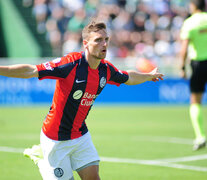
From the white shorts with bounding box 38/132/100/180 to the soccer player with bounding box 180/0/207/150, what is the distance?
477cm

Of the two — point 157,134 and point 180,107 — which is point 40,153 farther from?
point 180,107

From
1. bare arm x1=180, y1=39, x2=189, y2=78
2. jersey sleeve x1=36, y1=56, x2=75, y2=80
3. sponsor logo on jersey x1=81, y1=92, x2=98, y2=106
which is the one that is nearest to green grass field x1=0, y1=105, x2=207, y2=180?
bare arm x1=180, y1=39, x2=189, y2=78

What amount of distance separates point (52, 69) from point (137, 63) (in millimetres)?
14671

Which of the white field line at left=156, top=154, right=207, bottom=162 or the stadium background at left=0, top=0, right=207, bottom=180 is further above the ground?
the white field line at left=156, top=154, right=207, bottom=162

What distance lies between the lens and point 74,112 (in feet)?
18.5

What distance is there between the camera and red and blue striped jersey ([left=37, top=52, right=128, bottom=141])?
546cm

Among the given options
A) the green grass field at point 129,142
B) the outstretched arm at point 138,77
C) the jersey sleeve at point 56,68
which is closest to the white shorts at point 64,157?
the jersey sleeve at point 56,68

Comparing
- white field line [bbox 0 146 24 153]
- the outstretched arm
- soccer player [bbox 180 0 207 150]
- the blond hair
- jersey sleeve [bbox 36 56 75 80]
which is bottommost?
white field line [bbox 0 146 24 153]

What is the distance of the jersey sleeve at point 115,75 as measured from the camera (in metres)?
5.97

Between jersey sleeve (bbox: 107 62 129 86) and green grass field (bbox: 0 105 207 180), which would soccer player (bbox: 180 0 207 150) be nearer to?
green grass field (bbox: 0 105 207 180)

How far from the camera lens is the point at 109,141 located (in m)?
11.4

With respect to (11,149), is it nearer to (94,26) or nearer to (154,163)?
(154,163)

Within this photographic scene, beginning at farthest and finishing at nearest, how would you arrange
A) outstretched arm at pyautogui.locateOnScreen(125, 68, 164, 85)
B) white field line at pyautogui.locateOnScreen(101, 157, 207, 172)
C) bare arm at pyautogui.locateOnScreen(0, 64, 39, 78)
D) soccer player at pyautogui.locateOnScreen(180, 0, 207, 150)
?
soccer player at pyautogui.locateOnScreen(180, 0, 207, 150) → white field line at pyautogui.locateOnScreen(101, 157, 207, 172) → outstretched arm at pyautogui.locateOnScreen(125, 68, 164, 85) → bare arm at pyautogui.locateOnScreen(0, 64, 39, 78)

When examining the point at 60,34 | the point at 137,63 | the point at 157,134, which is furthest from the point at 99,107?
the point at 157,134
